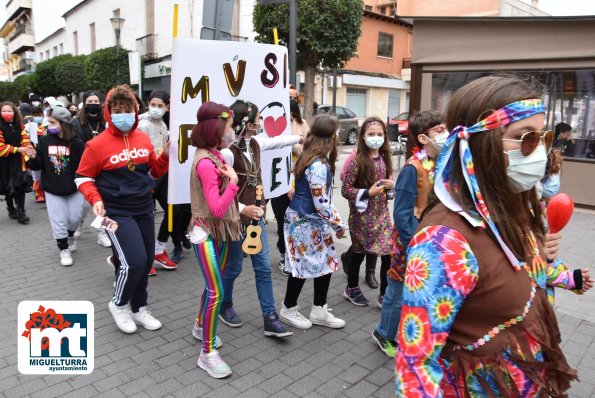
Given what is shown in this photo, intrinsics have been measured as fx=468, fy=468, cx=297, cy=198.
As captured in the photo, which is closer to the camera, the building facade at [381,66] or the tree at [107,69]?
the tree at [107,69]

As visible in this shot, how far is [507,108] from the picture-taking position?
4.35 ft

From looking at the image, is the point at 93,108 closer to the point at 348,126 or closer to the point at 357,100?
the point at 348,126

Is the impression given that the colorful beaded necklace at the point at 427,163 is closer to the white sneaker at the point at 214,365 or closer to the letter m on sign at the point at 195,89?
the letter m on sign at the point at 195,89

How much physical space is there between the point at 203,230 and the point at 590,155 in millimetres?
8123

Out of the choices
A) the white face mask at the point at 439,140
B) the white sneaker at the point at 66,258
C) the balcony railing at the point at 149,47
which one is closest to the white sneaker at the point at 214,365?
the white face mask at the point at 439,140

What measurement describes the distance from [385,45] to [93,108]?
2768 centimetres

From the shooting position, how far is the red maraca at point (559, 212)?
2221 millimetres

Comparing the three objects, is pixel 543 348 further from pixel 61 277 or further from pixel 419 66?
pixel 419 66

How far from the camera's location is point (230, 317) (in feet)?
13.0

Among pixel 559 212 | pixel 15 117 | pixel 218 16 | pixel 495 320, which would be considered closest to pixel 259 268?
pixel 559 212

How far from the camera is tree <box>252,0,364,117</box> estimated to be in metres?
13.9

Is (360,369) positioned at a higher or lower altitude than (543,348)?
lower

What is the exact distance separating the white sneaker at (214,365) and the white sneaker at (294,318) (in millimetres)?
824

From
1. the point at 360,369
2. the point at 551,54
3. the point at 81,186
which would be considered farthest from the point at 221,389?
the point at 551,54
